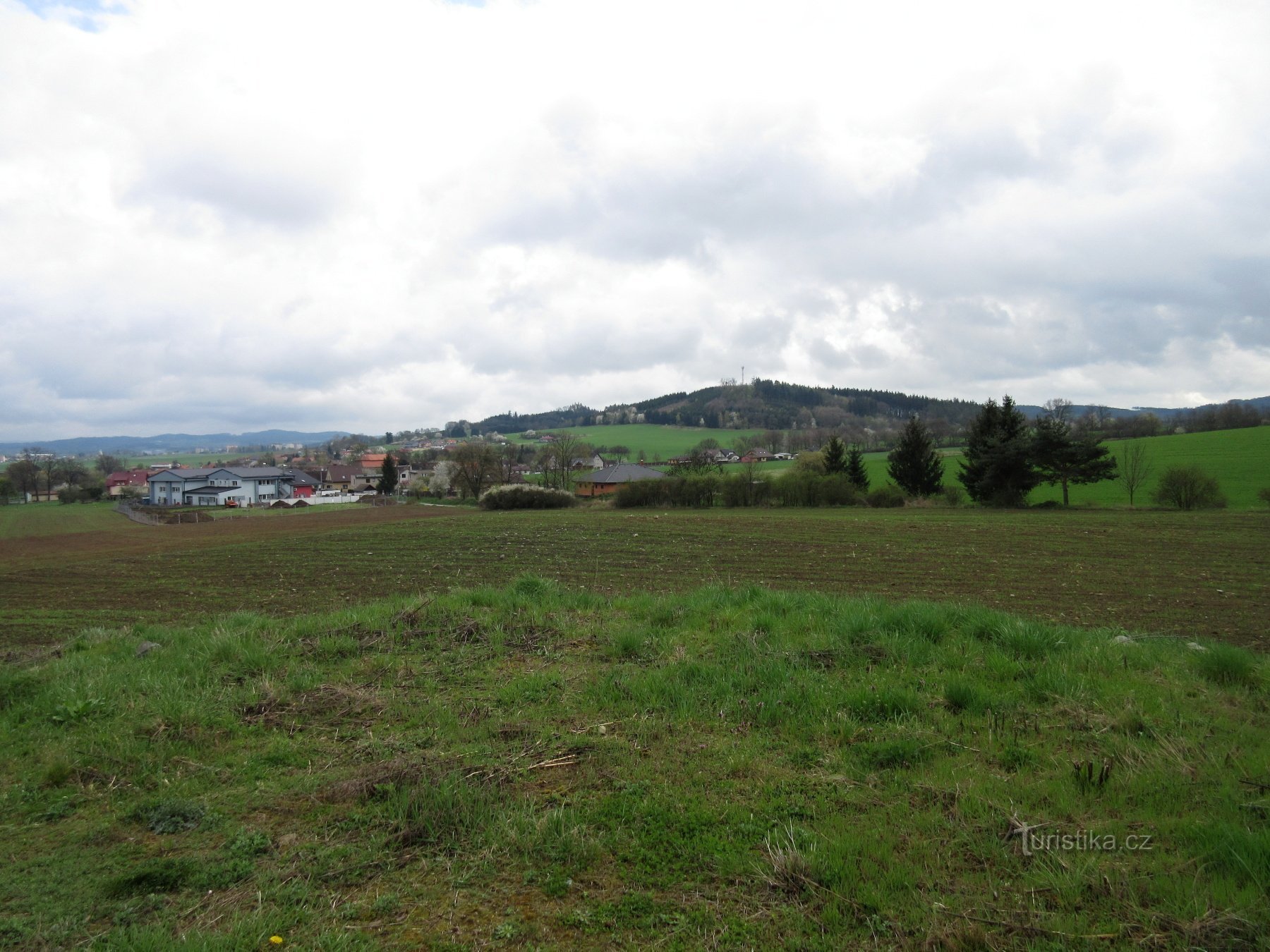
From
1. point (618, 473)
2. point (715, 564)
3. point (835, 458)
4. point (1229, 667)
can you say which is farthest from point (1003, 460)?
point (1229, 667)

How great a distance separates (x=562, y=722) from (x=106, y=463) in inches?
6628

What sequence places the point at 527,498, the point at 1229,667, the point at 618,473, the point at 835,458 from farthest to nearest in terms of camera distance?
1. the point at 618,473
2. the point at 527,498
3. the point at 835,458
4. the point at 1229,667

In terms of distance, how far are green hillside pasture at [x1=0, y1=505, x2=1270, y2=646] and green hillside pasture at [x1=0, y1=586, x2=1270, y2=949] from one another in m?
9.70

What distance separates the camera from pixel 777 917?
300 centimetres

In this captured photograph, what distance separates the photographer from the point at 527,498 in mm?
67125

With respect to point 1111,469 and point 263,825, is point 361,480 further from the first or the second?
point 263,825

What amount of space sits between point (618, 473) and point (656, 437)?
6994 cm

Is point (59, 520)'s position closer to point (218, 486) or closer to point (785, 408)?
point (218, 486)

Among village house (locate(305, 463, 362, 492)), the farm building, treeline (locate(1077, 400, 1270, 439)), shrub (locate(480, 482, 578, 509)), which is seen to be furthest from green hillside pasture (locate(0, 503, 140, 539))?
treeline (locate(1077, 400, 1270, 439))

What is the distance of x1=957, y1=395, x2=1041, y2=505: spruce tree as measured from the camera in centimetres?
4925

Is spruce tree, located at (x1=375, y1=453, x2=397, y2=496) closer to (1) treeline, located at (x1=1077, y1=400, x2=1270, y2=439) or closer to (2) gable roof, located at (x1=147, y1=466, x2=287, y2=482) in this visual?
(2) gable roof, located at (x1=147, y1=466, x2=287, y2=482)

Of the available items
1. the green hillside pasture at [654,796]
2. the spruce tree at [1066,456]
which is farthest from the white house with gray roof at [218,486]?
the green hillside pasture at [654,796]

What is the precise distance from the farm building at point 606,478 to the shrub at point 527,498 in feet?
47.1

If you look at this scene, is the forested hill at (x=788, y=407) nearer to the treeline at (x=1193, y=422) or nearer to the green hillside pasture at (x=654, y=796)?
the treeline at (x=1193, y=422)
